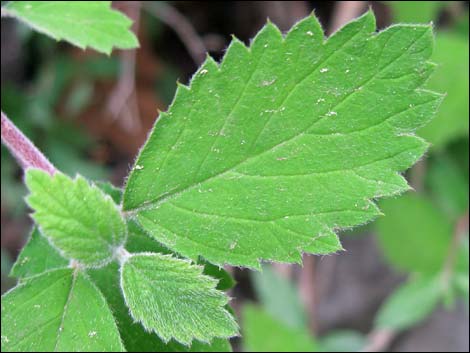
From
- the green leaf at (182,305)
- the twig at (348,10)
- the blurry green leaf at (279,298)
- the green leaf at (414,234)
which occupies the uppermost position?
the twig at (348,10)

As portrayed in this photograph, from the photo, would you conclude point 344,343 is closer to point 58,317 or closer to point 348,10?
point 348,10

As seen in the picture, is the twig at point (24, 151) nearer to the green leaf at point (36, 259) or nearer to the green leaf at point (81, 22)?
the green leaf at point (36, 259)

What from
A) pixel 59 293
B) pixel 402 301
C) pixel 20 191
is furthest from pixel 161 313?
pixel 20 191

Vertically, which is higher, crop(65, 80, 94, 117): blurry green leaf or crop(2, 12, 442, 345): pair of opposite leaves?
crop(2, 12, 442, 345): pair of opposite leaves

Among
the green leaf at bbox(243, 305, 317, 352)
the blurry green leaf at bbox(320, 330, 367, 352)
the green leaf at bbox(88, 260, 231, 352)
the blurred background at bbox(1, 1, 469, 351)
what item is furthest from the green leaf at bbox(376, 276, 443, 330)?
the green leaf at bbox(88, 260, 231, 352)

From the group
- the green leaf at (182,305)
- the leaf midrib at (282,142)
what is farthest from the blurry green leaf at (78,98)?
the green leaf at (182,305)

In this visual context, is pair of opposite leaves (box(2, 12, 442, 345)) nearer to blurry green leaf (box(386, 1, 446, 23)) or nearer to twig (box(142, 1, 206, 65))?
blurry green leaf (box(386, 1, 446, 23))

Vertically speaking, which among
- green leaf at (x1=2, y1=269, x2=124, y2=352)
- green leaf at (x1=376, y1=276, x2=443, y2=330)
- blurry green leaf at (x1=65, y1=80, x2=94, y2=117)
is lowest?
blurry green leaf at (x1=65, y1=80, x2=94, y2=117)
